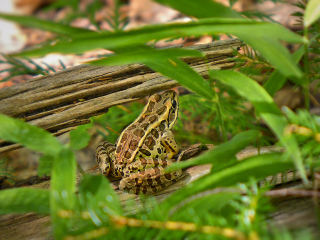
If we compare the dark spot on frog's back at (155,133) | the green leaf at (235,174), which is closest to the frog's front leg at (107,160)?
the dark spot on frog's back at (155,133)

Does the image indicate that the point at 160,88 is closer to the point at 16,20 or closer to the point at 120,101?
the point at 120,101

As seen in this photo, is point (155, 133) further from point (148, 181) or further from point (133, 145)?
point (148, 181)

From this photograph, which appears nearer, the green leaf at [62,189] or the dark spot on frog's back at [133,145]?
the green leaf at [62,189]

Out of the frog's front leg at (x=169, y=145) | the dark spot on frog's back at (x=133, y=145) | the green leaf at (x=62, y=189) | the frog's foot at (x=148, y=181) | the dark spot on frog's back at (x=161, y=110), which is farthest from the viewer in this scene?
the dark spot on frog's back at (x=161, y=110)

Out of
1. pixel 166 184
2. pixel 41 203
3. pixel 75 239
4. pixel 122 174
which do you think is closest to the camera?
pixel 75 239

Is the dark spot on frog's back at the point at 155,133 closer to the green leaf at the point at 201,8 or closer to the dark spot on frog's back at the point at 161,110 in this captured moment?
the dark spot on frog's back at the point at 161,110

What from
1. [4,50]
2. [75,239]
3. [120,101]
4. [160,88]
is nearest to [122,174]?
[120,101]

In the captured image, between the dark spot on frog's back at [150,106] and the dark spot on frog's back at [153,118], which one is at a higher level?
the dark spot on frog's back at [150,106]

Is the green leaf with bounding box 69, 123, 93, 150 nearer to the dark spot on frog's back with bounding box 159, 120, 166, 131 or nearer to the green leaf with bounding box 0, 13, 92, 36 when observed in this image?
the dark spot on frog's back with bounding box 159, 120, 166, 131
